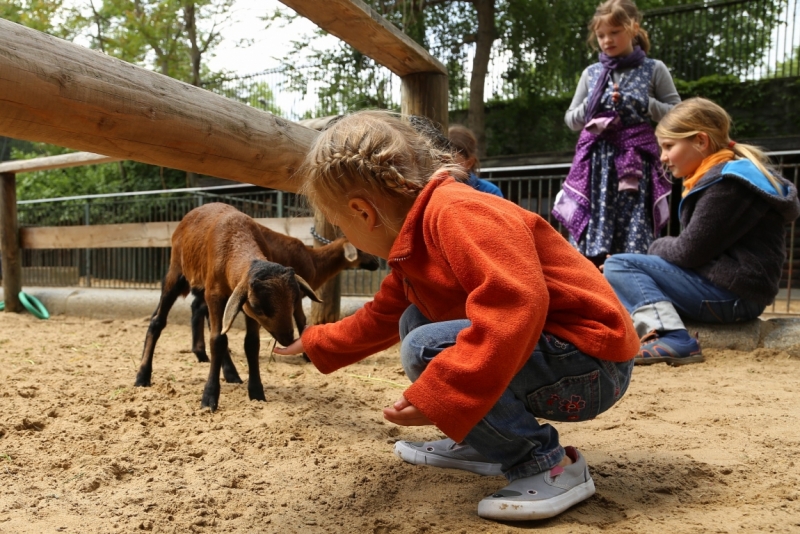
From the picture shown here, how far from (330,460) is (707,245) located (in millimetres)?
3081

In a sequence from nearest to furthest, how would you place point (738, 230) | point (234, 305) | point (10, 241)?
point (234, 305) → point (738, 230) → point (10, 241)

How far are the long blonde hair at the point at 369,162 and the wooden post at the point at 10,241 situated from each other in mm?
7668

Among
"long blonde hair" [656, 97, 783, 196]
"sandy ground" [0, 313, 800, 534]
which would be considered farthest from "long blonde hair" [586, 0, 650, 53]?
"sandy ground" [0, 313, 800, 534]

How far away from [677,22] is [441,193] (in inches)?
654

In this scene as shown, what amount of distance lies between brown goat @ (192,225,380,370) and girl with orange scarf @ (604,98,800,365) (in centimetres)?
202

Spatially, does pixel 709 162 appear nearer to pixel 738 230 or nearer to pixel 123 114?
pixel 738 230

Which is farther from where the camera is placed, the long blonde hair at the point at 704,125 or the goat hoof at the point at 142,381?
the long blonde hair at the point at 704,125

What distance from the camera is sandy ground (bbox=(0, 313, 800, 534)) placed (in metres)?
2.00

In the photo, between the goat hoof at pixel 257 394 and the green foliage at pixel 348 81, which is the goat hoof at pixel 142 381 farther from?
the green foliage at pixel 348 81

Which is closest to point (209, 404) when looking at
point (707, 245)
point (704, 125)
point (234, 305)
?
point (234, 305)

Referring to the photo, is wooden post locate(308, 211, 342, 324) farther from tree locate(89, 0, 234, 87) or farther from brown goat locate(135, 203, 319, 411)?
tree locate(89, 0, 234, 87)

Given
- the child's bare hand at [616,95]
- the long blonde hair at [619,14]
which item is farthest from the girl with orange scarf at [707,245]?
the long blonde hair at [619,14]

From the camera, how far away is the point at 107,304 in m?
8.16

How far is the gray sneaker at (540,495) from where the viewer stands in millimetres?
1942
